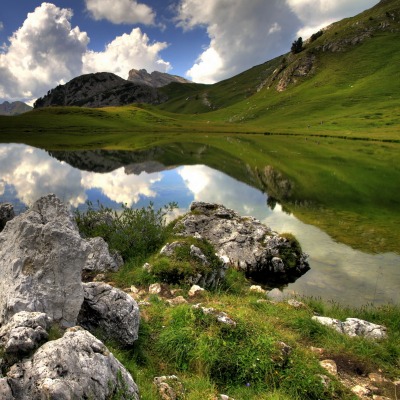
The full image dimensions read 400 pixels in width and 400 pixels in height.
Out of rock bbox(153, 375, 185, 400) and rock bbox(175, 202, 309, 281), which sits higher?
rock bbox(153, 375, 185, 400)

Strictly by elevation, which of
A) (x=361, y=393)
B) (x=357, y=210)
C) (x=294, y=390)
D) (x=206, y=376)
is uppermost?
→ (x=206, y=376)

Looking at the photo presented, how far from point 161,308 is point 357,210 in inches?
1207

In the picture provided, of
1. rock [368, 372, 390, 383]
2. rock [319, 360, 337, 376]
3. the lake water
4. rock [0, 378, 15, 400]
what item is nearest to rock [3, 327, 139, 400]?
rock [0, 378, 15, 400]

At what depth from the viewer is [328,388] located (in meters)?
9.98

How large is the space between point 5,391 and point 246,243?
20.0 meters

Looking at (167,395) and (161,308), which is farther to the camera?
(161,308)

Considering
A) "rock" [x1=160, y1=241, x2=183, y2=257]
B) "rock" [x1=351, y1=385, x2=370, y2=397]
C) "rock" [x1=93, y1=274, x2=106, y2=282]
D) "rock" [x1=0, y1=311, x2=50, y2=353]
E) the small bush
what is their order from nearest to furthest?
"rock" [x1=0, y1=311, x2=50, y2=353] < "rock" [x1=351, y1=385, x2=370, y2=397] < "rock" [x1=93, y1=274, x2=106, y2=282] < "rock" [x1=160, y1=241, x2=183, y2=257] < the small bush

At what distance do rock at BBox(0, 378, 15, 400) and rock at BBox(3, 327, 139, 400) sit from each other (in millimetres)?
89

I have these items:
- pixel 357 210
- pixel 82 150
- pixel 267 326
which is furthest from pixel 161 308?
pixel 82 150

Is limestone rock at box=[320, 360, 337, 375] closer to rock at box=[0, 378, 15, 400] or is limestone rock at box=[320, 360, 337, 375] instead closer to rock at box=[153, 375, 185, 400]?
rock at box=[153, 375, 185, 400]

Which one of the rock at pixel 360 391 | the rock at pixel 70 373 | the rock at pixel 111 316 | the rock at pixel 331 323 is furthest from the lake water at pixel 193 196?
the rock at pixel 70 373

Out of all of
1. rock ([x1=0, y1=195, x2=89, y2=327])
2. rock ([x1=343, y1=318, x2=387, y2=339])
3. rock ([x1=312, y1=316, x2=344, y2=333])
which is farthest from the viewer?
rock ([x1=312, y1=316, x2=344, y2=333])

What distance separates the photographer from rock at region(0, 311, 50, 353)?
7.24 m

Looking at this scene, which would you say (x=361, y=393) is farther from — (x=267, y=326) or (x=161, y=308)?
(x=161, y=308)
